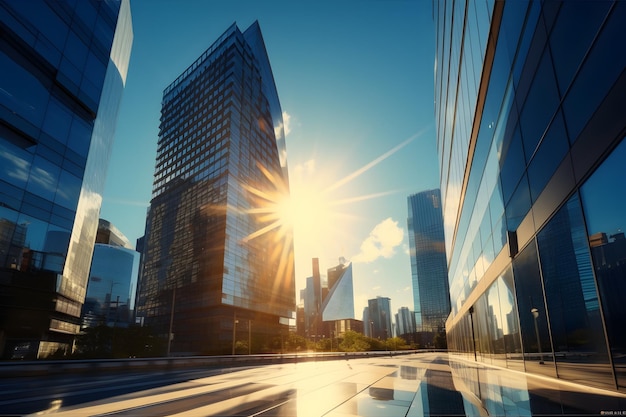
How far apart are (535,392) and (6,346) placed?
4079 cm

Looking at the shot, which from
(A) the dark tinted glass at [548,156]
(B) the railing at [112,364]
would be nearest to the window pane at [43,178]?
(B) the railing at [112,364]

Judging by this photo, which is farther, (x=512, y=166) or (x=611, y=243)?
(x=512, y=166)

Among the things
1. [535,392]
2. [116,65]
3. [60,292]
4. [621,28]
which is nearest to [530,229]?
[535,392]

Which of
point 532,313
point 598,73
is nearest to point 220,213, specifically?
point 532,313

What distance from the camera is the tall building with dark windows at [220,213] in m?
93.8

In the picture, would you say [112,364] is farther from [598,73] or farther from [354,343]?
[354,343]

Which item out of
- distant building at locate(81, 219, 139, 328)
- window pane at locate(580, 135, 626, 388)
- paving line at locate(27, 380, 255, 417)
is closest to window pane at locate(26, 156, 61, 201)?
paving line at locate(27, 380, 255, 417)

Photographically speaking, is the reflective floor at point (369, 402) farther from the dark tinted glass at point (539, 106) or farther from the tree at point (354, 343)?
the tree at point (354, 343)

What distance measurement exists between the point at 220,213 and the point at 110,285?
95354 millimetres

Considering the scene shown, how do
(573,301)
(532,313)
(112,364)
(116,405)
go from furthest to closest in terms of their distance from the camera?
(112,364)
(532,313)
(573,301)
(116,405)

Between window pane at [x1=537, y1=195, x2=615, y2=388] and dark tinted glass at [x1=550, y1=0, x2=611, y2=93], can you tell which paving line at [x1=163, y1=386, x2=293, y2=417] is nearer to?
window pane at [x1=537, y1=195, x2=615, y2=388]

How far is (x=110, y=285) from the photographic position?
156m

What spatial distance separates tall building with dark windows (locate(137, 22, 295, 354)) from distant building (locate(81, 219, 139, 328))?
43.5 m

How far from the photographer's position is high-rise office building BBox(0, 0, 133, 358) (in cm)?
2998
